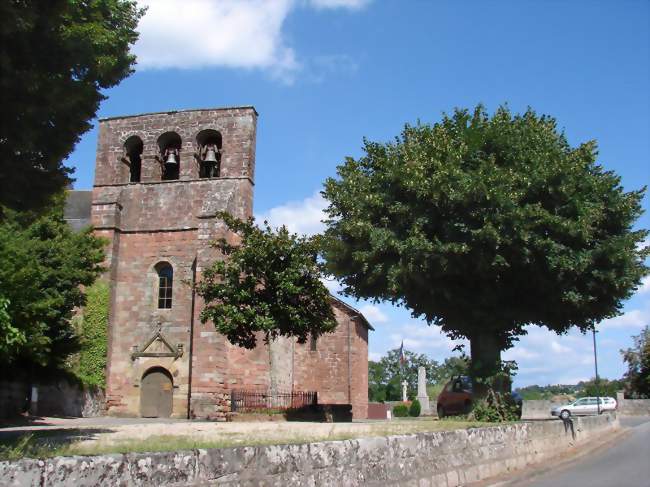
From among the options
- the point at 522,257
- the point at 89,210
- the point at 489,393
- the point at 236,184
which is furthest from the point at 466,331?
the point at 89,210

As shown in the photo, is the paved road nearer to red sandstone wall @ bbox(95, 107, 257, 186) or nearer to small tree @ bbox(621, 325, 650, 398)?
red sandstone wall @ bbox(95, 107, 257, 186)

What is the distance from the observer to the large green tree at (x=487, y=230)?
1698cm

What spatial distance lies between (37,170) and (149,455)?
680cm

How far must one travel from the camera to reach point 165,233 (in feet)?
96.8

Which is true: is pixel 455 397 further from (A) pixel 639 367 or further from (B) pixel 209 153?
(A) pixel 639 367

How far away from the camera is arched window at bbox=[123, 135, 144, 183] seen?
30828 mm

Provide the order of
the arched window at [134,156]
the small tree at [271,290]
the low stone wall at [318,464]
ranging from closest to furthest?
the low stone wall at [318,464]
the small tree at [271,290]
the arched window at [134,156]

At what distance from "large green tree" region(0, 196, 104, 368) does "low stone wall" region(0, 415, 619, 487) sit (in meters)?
12.6

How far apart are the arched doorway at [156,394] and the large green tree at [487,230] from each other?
37.5 ft

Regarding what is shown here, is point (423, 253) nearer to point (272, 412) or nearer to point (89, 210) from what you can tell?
point (272, 412)

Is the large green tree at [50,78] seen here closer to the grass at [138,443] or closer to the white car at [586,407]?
the grass at [138,443]

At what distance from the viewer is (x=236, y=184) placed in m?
28.8

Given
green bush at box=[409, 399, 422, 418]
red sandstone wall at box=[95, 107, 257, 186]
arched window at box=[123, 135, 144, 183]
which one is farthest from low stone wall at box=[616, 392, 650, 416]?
arched window at box=[123, 135, 144, 183]

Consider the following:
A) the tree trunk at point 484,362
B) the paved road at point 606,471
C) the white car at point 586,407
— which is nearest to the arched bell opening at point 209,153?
the tree trunk at point 484,362
